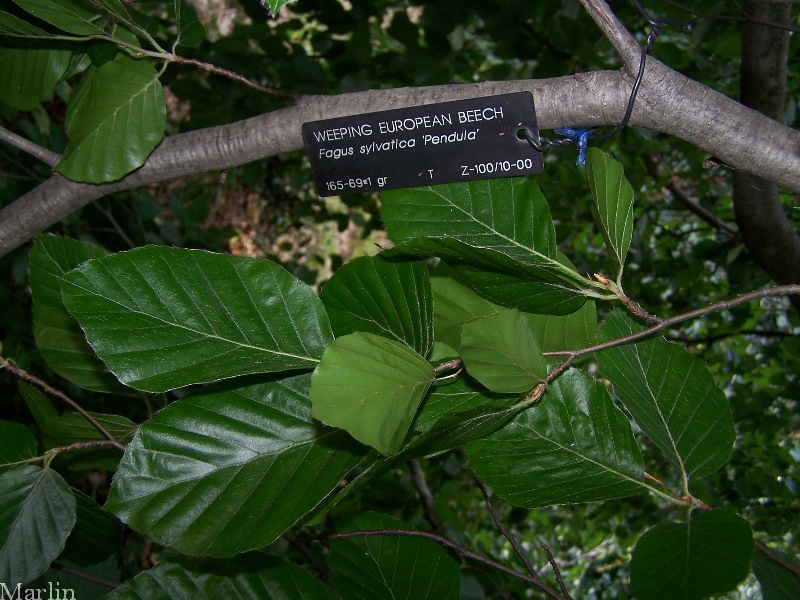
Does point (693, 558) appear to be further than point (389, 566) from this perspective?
No

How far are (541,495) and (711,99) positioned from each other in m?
0.36

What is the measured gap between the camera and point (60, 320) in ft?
2.42

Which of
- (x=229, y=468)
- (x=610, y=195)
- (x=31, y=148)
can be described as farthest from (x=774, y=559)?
(x=31, y=148)

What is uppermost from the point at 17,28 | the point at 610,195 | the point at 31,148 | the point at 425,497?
the point at 17,28

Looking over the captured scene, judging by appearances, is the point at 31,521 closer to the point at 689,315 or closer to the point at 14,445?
the point at 14,445

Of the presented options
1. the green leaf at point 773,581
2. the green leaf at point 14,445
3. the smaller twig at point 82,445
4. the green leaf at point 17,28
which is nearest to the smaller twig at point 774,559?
the green leaf at point 773,581

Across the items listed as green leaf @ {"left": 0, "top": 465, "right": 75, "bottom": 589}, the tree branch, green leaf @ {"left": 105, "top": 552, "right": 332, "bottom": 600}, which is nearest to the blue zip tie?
the tree branch

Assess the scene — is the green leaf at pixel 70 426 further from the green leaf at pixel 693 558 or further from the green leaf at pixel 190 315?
the green leaf at pixel 693 558

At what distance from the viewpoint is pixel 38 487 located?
721 mm

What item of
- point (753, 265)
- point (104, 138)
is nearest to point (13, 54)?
point (104, 138)

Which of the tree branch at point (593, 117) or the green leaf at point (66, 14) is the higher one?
the green leaf at point (66, 14)

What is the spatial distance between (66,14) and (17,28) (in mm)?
58

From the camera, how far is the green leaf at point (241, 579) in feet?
2.30

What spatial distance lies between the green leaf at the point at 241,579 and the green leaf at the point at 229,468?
17 cm
